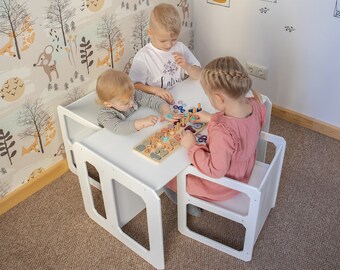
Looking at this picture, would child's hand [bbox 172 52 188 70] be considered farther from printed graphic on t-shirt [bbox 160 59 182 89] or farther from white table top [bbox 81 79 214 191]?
white table top [bbox 81 79 214 191]

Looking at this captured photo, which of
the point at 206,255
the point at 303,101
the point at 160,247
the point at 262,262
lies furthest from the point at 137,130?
the point at 303,101

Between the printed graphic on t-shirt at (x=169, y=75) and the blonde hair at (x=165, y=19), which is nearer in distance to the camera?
the blonde hair at (x=165, y=19)

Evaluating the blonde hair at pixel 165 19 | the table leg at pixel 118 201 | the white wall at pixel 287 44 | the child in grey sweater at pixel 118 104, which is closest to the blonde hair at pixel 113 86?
the child in grey sweater at pixel 118 104

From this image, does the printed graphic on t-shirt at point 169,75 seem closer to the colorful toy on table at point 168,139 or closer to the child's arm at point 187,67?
the child's arm at point 187,67

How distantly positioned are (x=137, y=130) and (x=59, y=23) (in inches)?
21.9

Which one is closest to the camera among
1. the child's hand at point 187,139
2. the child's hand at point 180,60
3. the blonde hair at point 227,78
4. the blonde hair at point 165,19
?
the blonde hair at point 227,78

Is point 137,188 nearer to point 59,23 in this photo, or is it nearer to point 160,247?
→ point 160,247

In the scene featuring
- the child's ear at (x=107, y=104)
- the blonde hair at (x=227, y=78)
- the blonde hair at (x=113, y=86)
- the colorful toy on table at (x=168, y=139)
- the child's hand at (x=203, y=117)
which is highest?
the blonde hair at (x=227, y=78)

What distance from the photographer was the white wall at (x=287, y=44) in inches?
78.1

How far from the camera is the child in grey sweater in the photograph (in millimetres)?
1540

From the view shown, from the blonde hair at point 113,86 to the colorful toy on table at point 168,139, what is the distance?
0.62 feet

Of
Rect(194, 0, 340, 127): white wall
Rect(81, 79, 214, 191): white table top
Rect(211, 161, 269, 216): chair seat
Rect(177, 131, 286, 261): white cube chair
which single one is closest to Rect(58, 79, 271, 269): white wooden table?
Rect(81, 79, 214, 191): white table top

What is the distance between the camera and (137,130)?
5.22ft

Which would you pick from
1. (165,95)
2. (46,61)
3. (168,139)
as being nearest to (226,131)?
(168,139)
